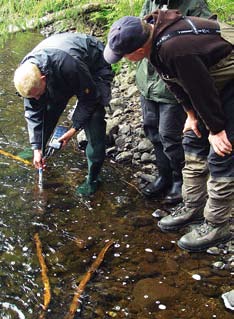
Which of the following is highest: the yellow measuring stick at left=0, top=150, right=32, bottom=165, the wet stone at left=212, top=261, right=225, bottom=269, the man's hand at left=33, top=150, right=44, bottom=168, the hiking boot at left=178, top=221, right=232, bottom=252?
the man's hand at left=33, top=150, right=44, bottom=168

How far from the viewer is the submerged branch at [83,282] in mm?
3258

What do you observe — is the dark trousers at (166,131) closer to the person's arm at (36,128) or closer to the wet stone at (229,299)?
the person's arm at (36,128)

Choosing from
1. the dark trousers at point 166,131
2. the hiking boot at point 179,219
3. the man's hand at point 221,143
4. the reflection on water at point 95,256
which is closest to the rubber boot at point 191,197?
the hiking boot at point 179,219

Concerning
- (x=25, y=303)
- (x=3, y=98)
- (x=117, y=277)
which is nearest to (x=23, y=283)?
(x=25, y=303)

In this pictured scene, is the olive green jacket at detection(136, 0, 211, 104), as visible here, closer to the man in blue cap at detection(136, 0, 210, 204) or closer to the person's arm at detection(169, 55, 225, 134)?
the man in blue cap at detection(136, 0, 210, 204)

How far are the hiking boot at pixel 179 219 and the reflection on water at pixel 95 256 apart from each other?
0.28 feet

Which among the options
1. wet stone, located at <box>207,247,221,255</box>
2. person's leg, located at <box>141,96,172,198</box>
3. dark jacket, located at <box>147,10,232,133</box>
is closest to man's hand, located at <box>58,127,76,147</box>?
person's leg, located at <box>141,96,172,198</box>

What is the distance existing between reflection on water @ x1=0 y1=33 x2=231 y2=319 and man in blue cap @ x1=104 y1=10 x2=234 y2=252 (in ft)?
1.61

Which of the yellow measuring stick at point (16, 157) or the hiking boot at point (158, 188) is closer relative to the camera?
Answer: the hiking boot at point (158, 188)

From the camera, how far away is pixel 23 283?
3.54m

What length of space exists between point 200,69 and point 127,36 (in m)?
0.57

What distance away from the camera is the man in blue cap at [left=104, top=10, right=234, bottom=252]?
10.2ft

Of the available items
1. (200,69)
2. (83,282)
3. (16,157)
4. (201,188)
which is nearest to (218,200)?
(201,188)

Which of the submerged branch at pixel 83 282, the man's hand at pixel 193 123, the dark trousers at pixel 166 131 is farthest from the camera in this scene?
the dark trousers at pixel 166 131
